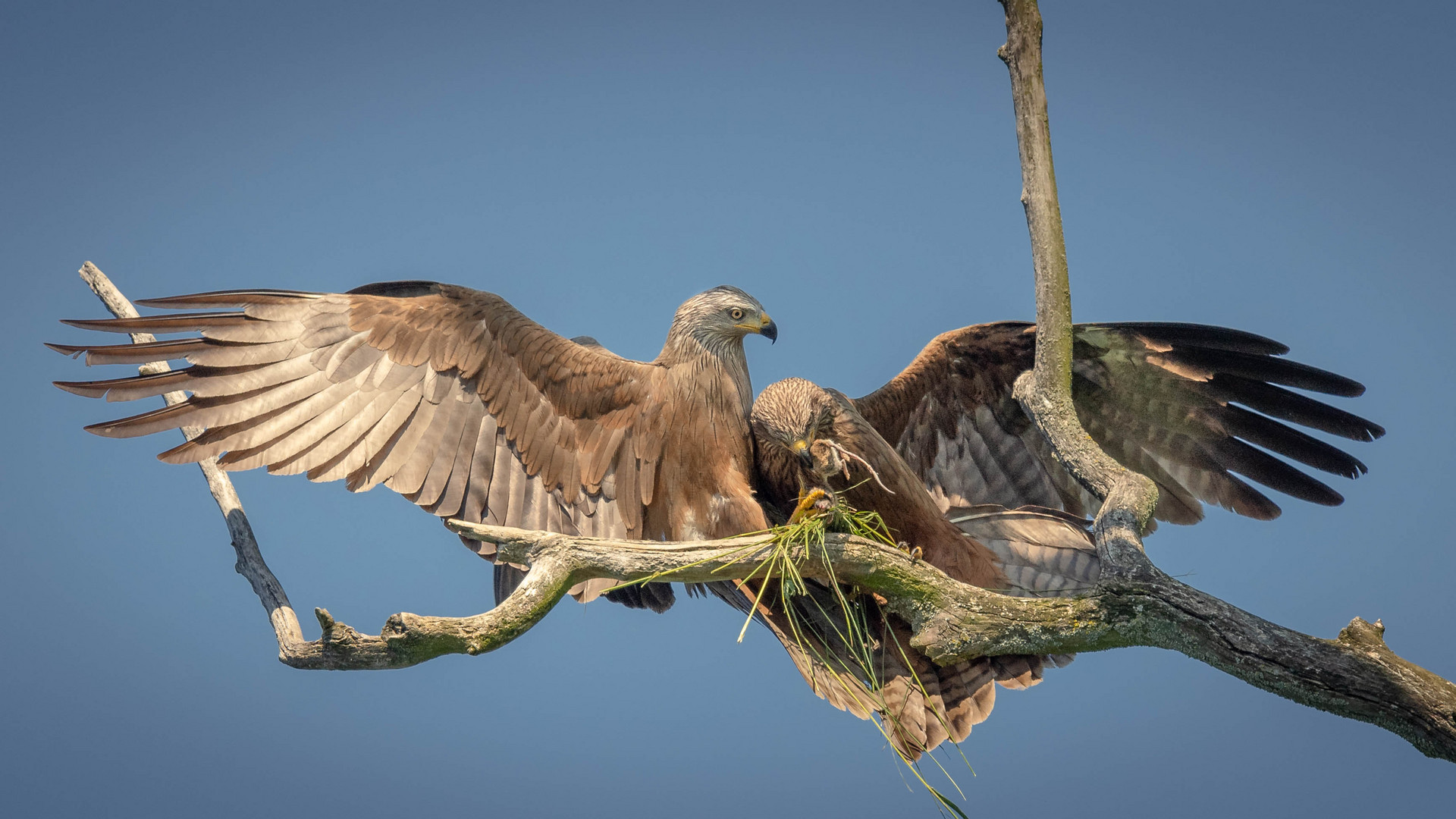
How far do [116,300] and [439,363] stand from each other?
4.74 ft

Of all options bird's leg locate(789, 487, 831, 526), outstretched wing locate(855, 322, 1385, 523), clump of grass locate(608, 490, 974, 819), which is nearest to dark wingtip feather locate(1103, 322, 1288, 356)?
outstretched wing locate(855, 322, 1385, 523)

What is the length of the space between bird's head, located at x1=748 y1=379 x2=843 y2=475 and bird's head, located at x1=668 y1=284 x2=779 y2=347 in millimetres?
393

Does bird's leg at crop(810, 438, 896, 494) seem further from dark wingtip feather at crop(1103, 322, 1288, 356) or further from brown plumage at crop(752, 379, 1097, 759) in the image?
dark wingtip feather at crop(1103, 322, 1288, 356)

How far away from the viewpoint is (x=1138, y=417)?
461 cm

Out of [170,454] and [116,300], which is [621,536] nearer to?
[170,454]

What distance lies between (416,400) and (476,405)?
0.22m

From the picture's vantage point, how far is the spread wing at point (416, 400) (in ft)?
11.8

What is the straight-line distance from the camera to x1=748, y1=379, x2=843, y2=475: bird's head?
369cm

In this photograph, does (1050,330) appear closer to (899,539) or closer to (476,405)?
(899,539)

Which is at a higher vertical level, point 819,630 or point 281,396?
point 281,396

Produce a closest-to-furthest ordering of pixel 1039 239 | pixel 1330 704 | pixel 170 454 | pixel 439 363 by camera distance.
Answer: pixel 1330 704
pixel 170 454
pixel 1039 239
pixel 439 363

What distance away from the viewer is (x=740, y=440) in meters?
4.10

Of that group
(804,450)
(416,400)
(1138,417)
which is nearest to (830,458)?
(804,450)

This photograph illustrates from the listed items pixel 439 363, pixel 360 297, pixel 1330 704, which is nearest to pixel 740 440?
pixel 439 363
